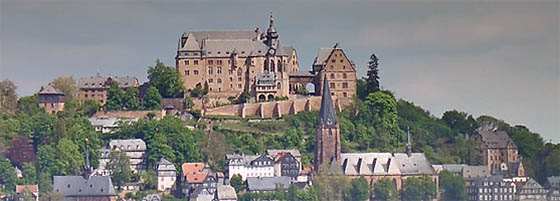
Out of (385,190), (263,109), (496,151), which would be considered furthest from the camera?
(496,151)

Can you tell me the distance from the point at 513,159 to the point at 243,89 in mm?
10166

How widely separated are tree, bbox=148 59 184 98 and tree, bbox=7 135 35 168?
630 centimetres

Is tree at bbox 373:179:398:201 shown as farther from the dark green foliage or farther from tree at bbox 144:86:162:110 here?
tree at bbox 144:86:162:110

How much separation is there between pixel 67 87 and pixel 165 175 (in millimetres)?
8777

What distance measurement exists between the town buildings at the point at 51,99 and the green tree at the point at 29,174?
5.90 meters

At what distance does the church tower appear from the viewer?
69.8m

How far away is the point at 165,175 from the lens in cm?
6838

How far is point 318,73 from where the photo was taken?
74875 mm

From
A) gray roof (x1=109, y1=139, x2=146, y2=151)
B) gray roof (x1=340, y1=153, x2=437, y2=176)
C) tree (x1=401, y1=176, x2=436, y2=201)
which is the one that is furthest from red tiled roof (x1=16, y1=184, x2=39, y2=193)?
tree (x1=401, y1=176, x2=436, y2=201)

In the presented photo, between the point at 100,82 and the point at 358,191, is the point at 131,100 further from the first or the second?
the point at 358,191

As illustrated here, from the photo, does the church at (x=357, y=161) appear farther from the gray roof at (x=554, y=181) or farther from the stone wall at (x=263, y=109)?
the gray roof at (x=554, y=181)

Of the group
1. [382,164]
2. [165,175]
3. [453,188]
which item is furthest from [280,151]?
[453,188]

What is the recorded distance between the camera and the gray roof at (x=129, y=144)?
70188 millimetres

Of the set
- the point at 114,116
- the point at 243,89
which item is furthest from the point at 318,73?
the point at 114,116
